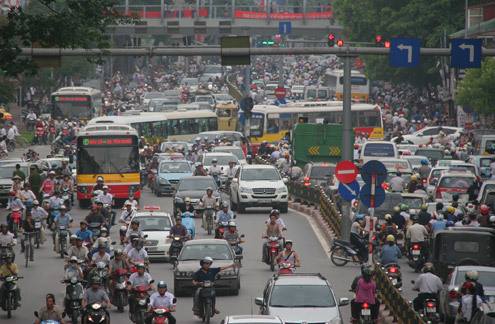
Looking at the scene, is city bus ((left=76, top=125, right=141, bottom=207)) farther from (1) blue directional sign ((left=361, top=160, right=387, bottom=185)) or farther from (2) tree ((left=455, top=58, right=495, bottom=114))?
(1) blue directional sign ((left=361, top=160, right=387, bottom=185))

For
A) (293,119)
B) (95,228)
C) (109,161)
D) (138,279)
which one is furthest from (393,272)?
(293,119)

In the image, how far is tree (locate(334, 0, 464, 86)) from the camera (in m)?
97.4

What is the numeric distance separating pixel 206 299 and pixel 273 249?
8.73 metres

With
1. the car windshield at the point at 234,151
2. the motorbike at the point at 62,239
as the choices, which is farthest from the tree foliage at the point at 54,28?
the car windshield at the point at 234,151

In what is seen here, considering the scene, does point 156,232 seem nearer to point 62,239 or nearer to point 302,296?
point 62,239

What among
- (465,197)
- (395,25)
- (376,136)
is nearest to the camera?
(465,197)

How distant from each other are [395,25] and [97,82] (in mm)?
53016

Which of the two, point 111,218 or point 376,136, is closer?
point 111,218

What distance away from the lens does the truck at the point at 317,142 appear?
63906 millimetres

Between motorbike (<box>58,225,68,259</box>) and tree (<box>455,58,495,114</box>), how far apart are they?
33543 millimetres

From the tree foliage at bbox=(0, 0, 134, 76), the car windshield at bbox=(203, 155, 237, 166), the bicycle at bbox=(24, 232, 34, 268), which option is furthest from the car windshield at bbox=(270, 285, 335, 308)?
Answer: the car windshield at bbox=(203, 155, 237, 166)

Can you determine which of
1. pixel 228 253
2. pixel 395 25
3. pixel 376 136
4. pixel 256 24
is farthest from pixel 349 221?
pixel 256 24

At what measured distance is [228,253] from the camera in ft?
114

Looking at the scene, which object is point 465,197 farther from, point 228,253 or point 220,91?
point 220,91
